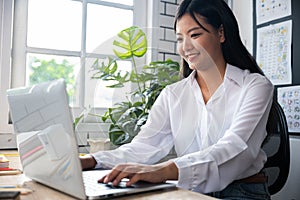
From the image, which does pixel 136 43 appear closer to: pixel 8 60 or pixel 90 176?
pixel 90 176

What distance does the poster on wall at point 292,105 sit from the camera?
1.71m

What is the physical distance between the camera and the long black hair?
48.9 inches

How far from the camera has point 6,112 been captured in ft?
6.04

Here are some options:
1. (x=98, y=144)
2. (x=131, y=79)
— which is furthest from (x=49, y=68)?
(x=131, y=79)

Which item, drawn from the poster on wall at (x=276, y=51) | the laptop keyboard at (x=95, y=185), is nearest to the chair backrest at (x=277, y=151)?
the poster on wall at (x=276, y=51)

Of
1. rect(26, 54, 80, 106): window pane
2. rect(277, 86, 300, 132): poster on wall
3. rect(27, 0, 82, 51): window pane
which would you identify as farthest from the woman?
rect(27, 0, 82, 51): window pane

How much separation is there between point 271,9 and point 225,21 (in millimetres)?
783

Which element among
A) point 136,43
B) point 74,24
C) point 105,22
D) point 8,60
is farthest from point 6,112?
point 136,43

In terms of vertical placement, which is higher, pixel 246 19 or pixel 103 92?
pixel 246 19

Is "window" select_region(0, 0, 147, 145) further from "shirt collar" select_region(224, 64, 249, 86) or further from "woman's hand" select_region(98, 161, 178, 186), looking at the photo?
"woman's hand" select_region(98, 161, 178, 186)

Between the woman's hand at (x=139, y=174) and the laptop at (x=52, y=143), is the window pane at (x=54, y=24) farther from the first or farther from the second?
the woman's hand at (x=139, y=174)

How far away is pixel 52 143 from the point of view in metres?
0.73

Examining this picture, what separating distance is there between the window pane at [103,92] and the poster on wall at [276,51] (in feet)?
2.93

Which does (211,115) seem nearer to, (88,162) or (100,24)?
(88,162)
